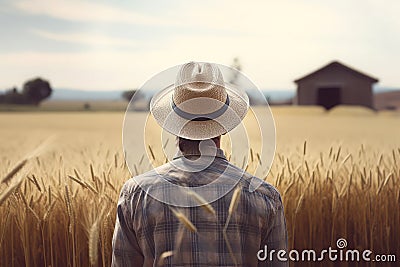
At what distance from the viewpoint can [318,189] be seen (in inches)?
123

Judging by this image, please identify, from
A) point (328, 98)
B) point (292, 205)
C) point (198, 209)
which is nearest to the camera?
point (198, 209)

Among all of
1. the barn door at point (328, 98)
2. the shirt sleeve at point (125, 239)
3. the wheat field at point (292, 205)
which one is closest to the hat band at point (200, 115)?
the shirt sleeve at point (125, 239)

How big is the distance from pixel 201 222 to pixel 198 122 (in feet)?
0.83

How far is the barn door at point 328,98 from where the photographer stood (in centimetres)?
2786

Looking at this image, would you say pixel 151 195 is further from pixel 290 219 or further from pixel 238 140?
pixel 290 219

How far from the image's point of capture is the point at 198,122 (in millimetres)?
1668

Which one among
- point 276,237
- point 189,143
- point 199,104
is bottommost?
point 276,237

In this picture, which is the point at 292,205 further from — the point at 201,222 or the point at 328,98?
the point at 328,98

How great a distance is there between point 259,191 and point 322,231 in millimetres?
1538

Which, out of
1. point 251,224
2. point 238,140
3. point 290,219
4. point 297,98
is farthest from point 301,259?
point 297,98

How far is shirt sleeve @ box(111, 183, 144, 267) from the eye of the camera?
1683 millimetres

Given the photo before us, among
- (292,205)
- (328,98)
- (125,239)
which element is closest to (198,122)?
(125,239)

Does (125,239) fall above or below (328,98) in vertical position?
below

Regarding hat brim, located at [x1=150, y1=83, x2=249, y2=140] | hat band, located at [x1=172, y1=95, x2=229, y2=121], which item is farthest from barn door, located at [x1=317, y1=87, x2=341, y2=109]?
hat band, located at [x1=172, y1=95, x2=229, y2=121]
